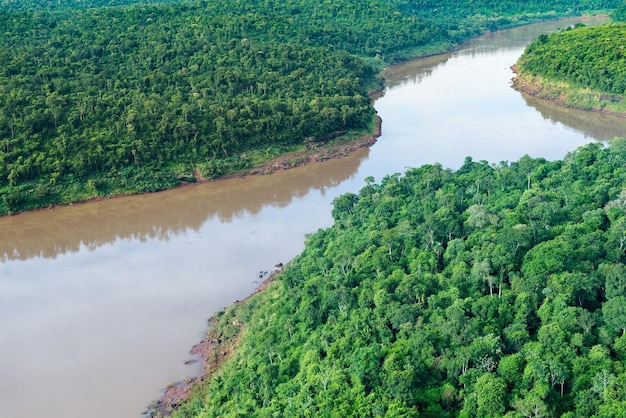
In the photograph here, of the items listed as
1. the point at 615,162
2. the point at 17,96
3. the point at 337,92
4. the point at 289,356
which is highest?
the point at 17,96

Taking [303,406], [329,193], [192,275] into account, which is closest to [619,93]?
[329,193]

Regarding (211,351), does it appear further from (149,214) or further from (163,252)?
(149,214)

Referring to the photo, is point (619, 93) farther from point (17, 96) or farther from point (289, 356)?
point (17, 96)

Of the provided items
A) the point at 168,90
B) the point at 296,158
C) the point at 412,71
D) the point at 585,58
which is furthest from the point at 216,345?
the point at 412,71

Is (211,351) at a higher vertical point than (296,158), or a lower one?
lower

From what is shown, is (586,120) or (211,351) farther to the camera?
(586,120)

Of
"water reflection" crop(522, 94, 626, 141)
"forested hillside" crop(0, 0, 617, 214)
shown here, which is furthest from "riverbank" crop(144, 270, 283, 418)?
"water reflection" crop(522, 94, 626, 141)

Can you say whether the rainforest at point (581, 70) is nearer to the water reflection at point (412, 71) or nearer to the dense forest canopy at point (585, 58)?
the dense forest canopy at point (585, 58)
